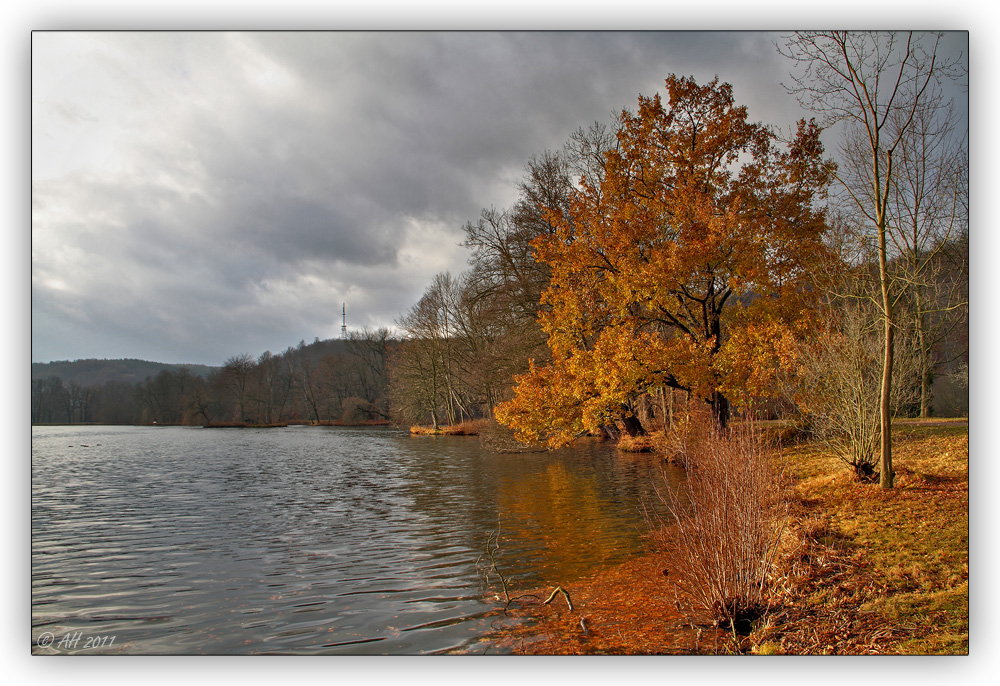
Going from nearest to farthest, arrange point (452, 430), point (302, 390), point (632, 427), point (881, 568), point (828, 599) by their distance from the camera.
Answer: point (828, 599) < point (881, 568) < point (632, 427) < point (452, 430) < point (302, 390)

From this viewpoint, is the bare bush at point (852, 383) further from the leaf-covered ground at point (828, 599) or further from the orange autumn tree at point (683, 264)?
the leaf-covered ground at point (828, 599)

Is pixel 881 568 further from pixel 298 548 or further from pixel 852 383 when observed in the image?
pixel 298 548

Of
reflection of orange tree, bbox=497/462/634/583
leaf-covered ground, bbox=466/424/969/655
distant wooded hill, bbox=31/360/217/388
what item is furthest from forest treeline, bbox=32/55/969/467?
leaf-covered ground, bbox=466/424/969/655

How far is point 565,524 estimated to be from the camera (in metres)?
8.81

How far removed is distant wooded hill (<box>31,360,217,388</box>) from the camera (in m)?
5.53

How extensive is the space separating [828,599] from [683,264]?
268 inches

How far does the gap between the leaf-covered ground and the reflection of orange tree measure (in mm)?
580

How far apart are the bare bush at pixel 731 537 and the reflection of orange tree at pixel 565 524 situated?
211 centimetres

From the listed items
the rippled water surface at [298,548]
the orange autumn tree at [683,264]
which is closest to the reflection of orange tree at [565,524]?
the rippled water surface at [298,548]

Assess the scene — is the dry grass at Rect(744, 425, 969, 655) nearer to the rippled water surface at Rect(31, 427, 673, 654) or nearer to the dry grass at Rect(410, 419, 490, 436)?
the rippled water surface at Rect(31, 427, 673, 654)

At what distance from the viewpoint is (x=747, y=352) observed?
9852 mm

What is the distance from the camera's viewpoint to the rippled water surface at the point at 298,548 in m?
4.79

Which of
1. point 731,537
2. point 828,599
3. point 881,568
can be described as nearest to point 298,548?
point 731,537

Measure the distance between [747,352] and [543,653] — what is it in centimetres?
727
